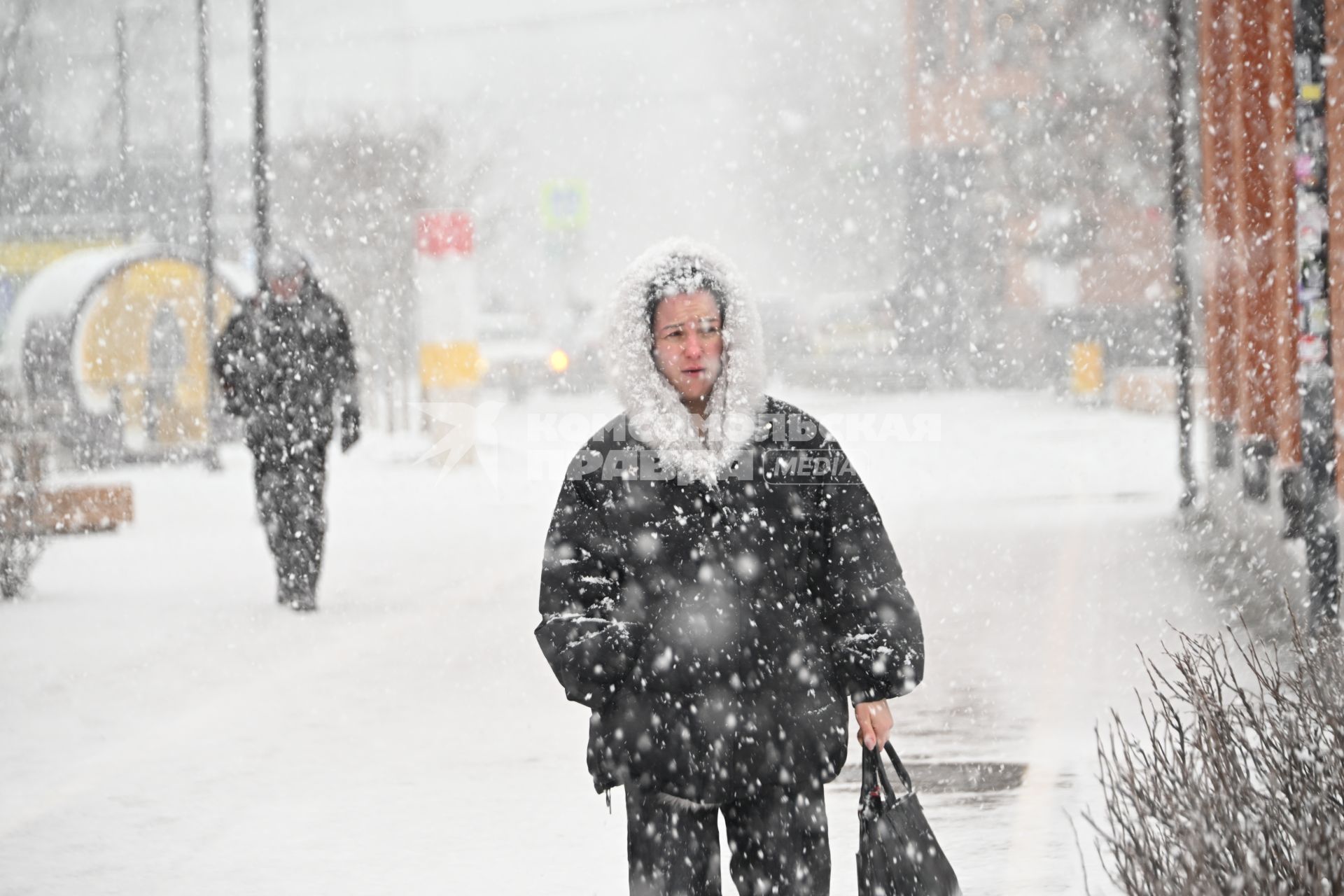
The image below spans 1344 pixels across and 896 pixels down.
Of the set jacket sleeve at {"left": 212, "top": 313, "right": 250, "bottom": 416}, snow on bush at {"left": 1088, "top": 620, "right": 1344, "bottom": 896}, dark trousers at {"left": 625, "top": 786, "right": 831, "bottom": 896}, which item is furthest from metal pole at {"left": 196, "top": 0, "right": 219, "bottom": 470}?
snow on bush at {"left": 1088, "top": 620, "right": 1344, "bottom": 896}

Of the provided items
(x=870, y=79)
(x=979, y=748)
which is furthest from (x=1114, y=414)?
(x=870, y=79)

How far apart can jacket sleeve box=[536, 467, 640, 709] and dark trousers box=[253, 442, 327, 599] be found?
21.0 feet

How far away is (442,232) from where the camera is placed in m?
20.9

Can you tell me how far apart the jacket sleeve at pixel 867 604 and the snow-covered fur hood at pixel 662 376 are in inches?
9.0

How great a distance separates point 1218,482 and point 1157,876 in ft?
33.7

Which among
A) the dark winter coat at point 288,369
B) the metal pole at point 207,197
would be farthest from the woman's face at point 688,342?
the metal pole at point 207,197

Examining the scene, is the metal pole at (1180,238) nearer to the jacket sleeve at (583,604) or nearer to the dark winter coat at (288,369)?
the dark winter coat at (288,369)

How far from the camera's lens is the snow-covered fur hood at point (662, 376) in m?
3.20

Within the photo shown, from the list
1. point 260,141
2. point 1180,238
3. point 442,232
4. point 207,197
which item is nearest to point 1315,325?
point 1180,238

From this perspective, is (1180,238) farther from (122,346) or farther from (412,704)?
(122,346)

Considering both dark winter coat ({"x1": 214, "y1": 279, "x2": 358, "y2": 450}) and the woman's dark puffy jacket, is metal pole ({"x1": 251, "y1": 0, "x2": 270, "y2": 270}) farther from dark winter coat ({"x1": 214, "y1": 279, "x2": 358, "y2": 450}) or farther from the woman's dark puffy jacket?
the woman's dark puffy jacket

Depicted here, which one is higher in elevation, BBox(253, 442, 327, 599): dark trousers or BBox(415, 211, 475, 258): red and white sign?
BBox(415, 211, 475, 258): red and white sign

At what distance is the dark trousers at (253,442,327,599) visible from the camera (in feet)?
30.8

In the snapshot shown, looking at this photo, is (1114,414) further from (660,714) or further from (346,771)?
(660,714)
